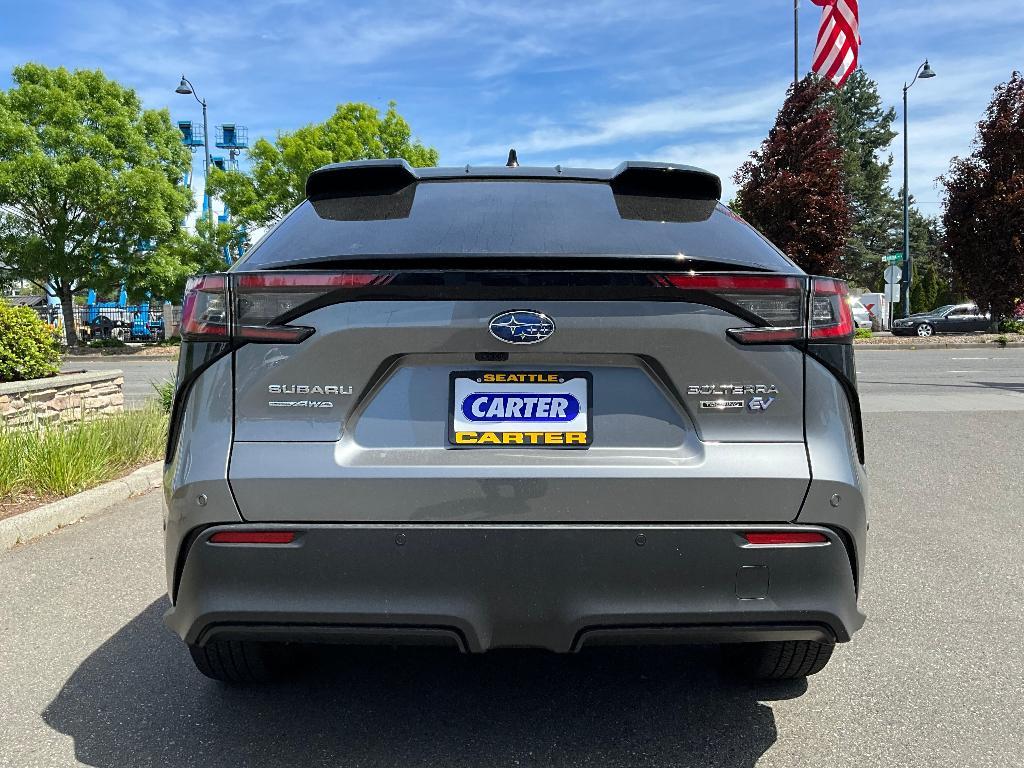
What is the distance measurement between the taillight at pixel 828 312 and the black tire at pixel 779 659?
3.38ft

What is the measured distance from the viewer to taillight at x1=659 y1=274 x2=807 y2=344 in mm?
2273

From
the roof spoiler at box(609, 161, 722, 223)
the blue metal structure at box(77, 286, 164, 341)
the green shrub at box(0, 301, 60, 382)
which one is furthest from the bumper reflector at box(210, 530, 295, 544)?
the blue metal structure at box(77, 286, 164, 341)

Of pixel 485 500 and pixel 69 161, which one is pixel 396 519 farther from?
pixel 69 161

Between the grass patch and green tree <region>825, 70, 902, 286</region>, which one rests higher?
green tree <region>825, 70, 902, 286</region>

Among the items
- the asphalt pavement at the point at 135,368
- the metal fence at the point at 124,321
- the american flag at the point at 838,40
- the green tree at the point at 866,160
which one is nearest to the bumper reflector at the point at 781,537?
the asphalt pavement at the point at 135,368

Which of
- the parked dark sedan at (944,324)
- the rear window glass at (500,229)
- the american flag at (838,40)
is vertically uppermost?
the american flag at (838,40)

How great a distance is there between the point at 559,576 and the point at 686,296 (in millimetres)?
805

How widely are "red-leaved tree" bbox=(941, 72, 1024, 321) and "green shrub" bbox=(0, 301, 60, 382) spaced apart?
94.7 feet

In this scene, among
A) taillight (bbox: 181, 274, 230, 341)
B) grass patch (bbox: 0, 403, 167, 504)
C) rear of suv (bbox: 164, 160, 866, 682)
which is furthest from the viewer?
grass patch (bbox: 0, 403, 167, 504)

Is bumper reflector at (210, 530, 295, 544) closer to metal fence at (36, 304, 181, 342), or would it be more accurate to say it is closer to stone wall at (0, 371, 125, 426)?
stone wall at (0, 371, 125, 426)

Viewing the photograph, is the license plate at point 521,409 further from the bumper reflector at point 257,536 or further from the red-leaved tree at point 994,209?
the red-leaved tree at point 994,209

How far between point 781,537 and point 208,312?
1.64 metres

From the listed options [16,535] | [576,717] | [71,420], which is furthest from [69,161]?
[576,717]

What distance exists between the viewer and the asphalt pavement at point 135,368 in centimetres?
1340
